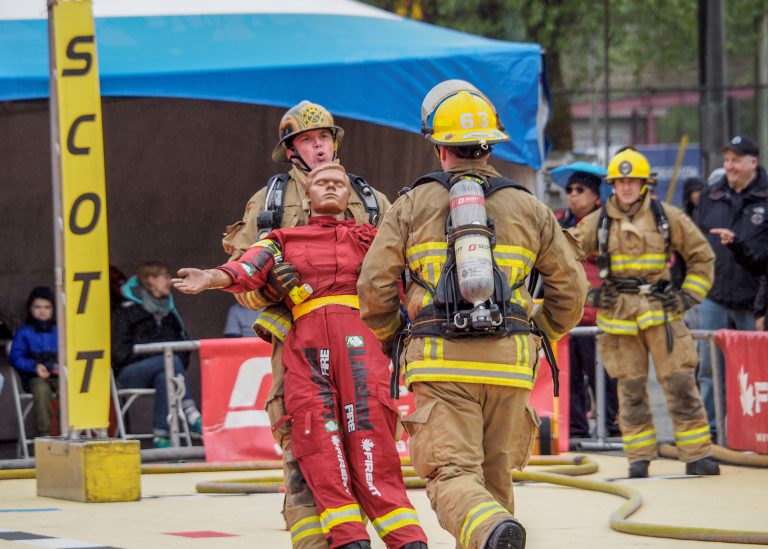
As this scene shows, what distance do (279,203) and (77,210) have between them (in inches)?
100

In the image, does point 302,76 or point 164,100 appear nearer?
point 302,76

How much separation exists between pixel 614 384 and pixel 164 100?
4.80m

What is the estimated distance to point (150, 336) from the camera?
482 inches

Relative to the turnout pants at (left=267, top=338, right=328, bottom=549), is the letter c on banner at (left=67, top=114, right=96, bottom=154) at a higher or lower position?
higher

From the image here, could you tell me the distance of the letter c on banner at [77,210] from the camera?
8719 millimetres

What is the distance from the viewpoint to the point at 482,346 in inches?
215

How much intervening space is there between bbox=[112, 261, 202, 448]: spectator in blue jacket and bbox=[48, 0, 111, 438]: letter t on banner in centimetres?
290

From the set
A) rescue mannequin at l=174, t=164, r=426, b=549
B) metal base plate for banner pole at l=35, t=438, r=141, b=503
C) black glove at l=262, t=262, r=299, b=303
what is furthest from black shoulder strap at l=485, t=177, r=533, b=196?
metal base plate for banner pole at l=35, t=438, r=141, b=503

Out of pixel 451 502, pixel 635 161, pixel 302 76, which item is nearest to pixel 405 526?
pixel 451 502

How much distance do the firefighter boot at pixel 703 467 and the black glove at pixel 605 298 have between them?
1155mm

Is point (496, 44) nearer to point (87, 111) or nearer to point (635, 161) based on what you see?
point (635, 161)

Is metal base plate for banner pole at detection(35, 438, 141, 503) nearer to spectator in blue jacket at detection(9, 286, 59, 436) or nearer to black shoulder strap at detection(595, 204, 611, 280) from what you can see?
spectator in blue jacket at detection(9, 286, 59, 436)

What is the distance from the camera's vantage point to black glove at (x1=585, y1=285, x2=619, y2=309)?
32.9ft

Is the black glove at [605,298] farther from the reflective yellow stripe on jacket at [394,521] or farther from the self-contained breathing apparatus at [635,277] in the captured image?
the reflective yellow stripe on jacket at [394,521]
